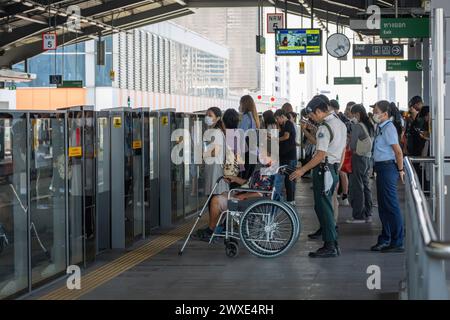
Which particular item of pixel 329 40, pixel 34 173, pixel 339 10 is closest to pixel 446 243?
pixel 34 173

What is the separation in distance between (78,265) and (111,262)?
0.58m

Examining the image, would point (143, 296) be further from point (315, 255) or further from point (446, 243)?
point (446, 243)

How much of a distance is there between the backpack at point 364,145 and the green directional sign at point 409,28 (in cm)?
409

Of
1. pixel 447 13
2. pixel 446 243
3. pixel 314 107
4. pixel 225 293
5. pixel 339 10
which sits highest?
pixel 339 10

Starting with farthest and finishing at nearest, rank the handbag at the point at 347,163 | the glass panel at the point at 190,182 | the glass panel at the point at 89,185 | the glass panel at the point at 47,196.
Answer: the glass panel at the point at 190,182
the handbag at the point at 347,163
the glass panel at the point at 89,185
the glass panel at the point at 47,196

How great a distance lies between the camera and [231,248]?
9914 millimetres

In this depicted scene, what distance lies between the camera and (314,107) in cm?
999

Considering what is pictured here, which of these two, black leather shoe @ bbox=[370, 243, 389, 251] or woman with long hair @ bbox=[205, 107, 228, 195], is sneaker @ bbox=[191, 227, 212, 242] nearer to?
woman with long hair @ bbox=[205, 107, 228, 195]

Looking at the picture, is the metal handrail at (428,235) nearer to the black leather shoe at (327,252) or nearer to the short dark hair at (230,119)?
the black leather shoe at (327,252)

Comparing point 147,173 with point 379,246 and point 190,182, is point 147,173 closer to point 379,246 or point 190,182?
point 190,182

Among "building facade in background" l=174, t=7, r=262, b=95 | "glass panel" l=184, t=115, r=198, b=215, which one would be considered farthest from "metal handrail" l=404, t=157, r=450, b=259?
"building facade in background" l=174, t=7, r=262, b=95

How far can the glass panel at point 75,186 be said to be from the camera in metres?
9.04

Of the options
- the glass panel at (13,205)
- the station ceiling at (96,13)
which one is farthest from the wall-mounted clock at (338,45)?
the glass panel at (13,205)

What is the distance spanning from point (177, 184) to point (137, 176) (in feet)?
6.89
